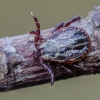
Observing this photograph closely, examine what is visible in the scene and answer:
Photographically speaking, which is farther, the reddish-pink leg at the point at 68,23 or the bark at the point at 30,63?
the reddish-pink leg at the point at 68,23

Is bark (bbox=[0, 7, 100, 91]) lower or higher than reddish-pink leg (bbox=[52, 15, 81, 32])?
lower

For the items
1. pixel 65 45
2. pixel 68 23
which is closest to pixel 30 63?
pixel 65 45

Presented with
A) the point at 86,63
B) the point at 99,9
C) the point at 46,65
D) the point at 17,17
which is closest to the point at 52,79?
the point at 46,65

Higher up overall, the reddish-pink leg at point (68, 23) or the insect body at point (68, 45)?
the reddish-pink leg at point (68, 23)

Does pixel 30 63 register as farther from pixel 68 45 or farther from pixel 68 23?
pixel 68 23

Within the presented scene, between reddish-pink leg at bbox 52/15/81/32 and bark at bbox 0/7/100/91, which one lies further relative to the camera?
reddish-pink leg at bbox 52/15/81/32

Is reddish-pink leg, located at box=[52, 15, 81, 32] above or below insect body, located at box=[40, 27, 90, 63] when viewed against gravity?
above
